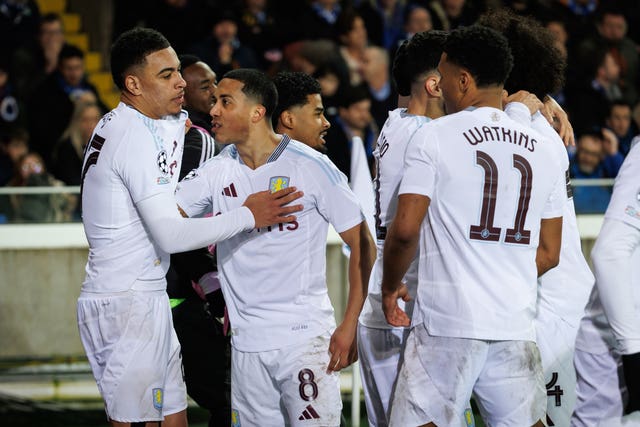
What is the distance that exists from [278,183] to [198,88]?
1.56 m

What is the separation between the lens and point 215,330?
Answer: 5.48 m

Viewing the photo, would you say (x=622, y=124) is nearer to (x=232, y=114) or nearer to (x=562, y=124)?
(x=562, y=124)

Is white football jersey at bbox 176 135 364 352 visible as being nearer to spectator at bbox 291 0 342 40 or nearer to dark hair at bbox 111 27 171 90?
dark hair at bbox 111 27 171 90

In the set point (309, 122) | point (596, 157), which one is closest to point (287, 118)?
point (309, 122)

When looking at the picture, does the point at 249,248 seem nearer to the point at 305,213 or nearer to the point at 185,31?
the point at 305,213

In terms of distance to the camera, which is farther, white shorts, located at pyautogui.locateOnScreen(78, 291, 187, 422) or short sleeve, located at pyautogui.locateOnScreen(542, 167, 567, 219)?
white shorts, located at pyautogui.locateOnScreen(78, 291, 187, 422)

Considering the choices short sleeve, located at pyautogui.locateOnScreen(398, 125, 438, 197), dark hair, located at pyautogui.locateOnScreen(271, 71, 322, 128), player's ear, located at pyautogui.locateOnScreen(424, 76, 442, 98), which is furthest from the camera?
dark hair, located at pyautogui.locateOnScreen(271, 71, 322, 128)

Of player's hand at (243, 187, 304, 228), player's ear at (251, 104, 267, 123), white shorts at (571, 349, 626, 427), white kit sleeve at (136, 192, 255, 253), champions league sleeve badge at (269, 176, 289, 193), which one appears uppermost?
player's ear at (251, 104, 267, 123)

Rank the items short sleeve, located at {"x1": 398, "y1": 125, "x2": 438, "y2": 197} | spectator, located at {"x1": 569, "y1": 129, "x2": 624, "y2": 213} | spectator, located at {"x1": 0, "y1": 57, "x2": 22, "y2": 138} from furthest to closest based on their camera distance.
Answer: spectator, located at {"x1": 569, "y1": 129, "x2": 624, "y2": 213} → spectator, located at {"x1": 0, "y1": 57, "x2": 22, "y2": 138} → short sleeve, located at {"x1": 398, "y1": 125, "x2": 438, "y2": 197}

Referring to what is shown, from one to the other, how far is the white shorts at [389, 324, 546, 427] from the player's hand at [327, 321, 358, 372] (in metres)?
0.50

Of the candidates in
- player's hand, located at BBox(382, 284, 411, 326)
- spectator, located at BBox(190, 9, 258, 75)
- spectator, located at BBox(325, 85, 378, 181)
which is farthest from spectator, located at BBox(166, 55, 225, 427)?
spectator, located at BBox(190, 9, 258, 75)

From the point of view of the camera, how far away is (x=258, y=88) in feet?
15.2

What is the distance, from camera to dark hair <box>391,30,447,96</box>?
475 cm

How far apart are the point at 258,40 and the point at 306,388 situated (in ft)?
23.0
